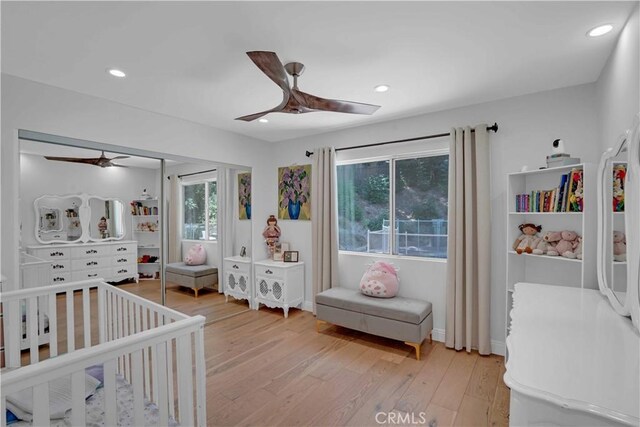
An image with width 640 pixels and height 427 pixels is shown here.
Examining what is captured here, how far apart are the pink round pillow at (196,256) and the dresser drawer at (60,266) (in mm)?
1125

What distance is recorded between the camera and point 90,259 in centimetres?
284

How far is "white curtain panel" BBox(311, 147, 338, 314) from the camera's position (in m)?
3.77

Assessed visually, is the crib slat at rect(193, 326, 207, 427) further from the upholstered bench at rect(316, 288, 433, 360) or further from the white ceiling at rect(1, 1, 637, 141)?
the upholstered bench at rect(316, 288, 433, 360)

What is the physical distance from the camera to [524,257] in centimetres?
274

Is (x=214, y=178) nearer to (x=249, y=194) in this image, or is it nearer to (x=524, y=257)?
(x=249, y=194)

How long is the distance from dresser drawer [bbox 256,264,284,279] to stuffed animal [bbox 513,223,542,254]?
2643 mm

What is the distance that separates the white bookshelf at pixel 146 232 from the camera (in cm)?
317

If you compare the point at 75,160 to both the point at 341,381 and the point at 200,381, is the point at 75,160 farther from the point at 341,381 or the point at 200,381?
the point at 341,381

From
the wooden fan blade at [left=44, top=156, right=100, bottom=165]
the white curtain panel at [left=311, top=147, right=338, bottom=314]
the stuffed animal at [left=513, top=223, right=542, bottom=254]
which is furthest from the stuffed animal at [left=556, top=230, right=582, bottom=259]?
the wooden fan blade at [left=44, top=156, right=100, bottom=165]

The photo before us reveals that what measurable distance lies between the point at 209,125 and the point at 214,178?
2.16ft

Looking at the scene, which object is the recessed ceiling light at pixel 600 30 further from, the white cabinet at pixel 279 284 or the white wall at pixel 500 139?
the white cabinet at pixel 279 284

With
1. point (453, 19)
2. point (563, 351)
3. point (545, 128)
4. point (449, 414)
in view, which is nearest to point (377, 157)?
point (545, 128)

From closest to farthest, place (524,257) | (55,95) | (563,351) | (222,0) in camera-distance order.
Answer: (563,351), (222,0), (55,95), (524,257)

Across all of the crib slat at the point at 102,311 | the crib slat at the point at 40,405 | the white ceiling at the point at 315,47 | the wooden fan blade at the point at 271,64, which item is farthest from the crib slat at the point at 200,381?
the white ceiling at the point at 315,47
